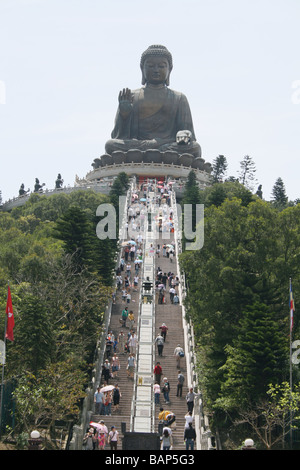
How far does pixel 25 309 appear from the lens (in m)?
19.5

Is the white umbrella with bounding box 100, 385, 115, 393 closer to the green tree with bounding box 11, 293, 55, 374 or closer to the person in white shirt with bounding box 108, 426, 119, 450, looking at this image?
the green tree with bounding box 11, 293, 55, 374

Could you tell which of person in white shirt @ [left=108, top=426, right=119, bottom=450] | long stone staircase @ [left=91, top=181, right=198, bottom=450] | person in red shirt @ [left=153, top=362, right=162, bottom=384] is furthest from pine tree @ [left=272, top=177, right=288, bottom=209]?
person in white shirt @ [left=108, top=426, right=119, bottom=450]

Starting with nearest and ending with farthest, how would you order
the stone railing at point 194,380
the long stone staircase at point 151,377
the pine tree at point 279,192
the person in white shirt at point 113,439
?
the person in white shirt at point 113,439 → the stone railing at point 194,380 → the long stone staircase at point 151,377 → the pine tree at point 279,192

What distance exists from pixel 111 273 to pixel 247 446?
15.8 m

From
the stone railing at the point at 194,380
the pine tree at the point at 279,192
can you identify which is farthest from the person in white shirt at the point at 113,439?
the pine tree at the point at 279,192

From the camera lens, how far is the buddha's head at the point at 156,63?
5872cm

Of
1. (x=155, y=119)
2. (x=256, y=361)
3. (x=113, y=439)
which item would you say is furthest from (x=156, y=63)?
(x=113, y=439)

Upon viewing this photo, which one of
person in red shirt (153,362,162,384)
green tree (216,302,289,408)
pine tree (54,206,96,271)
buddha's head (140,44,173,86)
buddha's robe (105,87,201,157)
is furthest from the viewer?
buddha's head (140,44,173,86)

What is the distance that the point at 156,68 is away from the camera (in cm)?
5875

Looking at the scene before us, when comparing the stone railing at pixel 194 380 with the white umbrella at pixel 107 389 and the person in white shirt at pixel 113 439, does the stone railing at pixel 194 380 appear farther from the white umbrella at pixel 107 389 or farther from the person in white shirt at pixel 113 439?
the white umbrella at pixel 107 389

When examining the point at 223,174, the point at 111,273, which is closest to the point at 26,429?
the point at 111,273

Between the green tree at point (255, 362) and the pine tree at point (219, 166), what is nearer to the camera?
the green tree at point (255, 362)

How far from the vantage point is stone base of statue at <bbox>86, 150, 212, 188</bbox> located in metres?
54.8

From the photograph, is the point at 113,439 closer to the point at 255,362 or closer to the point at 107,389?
the point at 107,389
